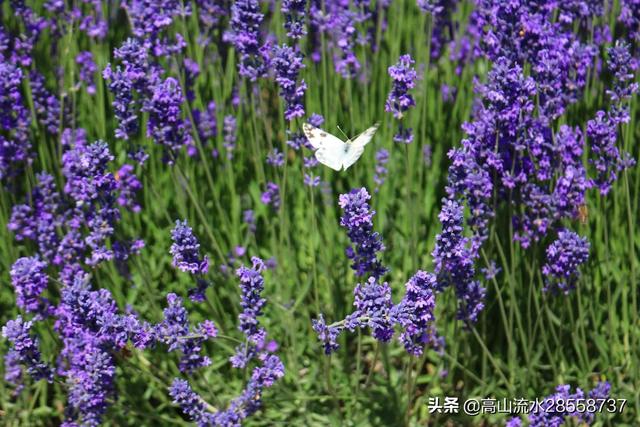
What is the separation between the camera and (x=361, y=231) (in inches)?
100

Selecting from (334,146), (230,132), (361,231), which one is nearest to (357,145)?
(334,146)

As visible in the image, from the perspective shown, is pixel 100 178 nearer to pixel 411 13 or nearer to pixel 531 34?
pixel 531 34

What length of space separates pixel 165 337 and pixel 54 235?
102 cm

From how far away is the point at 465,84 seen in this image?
424cm

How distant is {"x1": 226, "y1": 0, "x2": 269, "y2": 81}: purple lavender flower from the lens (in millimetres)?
3000

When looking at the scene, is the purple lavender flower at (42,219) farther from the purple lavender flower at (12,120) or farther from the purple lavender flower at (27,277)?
the purple lavender flower at (27,277)

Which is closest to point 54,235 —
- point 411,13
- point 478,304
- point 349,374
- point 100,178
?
point 100,178

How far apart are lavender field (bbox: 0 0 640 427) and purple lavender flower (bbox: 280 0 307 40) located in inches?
0.5

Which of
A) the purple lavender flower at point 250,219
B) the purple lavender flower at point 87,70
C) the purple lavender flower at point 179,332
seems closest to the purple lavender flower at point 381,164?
the purple lavender flower at point 250,219

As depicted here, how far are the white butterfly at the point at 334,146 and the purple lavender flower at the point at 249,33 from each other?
1.31 feet

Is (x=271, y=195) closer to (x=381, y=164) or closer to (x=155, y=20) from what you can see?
(x=381, y=164)

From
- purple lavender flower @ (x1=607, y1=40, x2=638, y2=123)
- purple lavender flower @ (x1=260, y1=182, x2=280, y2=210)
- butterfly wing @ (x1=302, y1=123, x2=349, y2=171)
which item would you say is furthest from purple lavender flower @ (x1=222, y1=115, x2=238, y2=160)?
purple lavender flower @ (x1=607, y1=40, x2=638, y2=123)

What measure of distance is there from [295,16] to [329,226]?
0.96 meters

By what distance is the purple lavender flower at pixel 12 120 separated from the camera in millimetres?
3258
